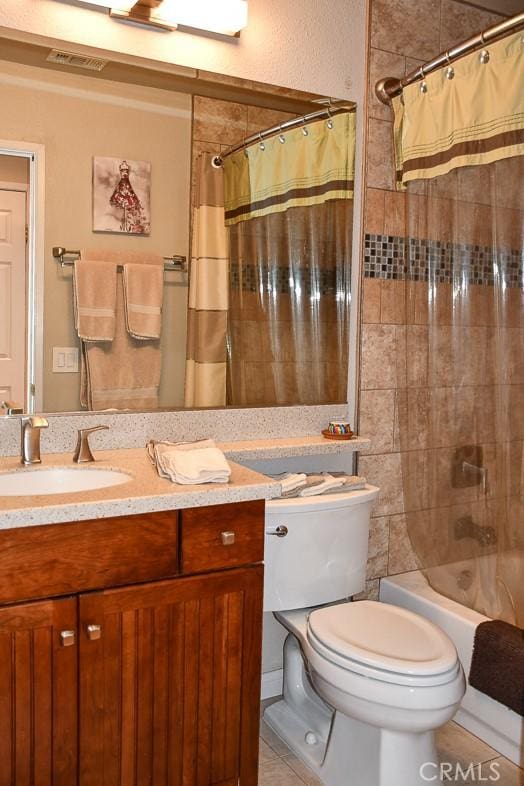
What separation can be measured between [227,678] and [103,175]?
4.75ft

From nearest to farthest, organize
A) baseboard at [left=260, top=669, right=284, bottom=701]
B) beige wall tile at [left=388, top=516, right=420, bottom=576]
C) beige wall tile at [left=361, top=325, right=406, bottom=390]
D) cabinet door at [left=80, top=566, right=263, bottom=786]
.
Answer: cabinet door at [left=80, top=566, right=263, bottom=786], baseboard at [left=260, top=669, right=284, bottom=701], beige wall tile at [left=361, top=325, right=406, bottom=390], beige wall tile at [left=388, top=516, right=420, bottom=576]

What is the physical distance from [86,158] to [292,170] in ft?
2.41

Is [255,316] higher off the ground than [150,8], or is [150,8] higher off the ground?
[150,8]

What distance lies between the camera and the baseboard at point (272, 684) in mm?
2445

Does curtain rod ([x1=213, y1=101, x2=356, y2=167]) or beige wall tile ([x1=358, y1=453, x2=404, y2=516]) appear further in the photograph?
beige wall tile ([x1=358, y1=453, x2=404, y2=516])

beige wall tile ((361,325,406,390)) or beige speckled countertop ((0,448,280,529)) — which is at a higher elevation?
beige wall tile ((361,325,406,390))

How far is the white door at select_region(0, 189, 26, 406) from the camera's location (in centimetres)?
192

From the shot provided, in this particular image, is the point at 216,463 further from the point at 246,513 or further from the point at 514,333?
the point at 514,333

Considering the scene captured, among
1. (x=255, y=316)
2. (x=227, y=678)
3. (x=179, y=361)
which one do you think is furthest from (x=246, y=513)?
(x=255, y=316)

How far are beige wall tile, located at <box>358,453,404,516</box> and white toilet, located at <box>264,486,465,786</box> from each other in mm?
372

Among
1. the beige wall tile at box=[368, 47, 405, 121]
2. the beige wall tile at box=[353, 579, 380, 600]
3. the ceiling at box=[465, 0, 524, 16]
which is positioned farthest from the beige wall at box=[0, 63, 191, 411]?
the ceiling at box=[465, 0, 524, 16]

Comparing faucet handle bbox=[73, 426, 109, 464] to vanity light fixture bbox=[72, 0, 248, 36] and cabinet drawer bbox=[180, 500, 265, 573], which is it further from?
vanity light fixture bbox=[72, 0, 248, 36]

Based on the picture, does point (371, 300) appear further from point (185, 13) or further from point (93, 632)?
point (93, 632)

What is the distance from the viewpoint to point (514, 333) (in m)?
2.13
